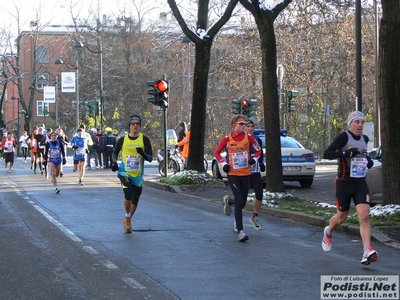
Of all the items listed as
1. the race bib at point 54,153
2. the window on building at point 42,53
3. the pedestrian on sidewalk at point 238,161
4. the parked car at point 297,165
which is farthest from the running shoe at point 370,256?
the window on building at point 42,53

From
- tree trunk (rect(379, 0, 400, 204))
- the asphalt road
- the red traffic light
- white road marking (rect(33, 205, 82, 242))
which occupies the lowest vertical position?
the asphalt road

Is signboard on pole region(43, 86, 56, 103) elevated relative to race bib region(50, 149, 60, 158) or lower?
elevated

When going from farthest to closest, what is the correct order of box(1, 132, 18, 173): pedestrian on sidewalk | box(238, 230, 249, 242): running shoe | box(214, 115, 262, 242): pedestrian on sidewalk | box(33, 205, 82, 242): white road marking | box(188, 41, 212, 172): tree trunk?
box(1, 132, 18, 173): pedestrian on sidewalk < box(188, 41, 212, 172): tree trunk < box(214, 115, 262, 242): pedestrian on sidewalk < box(33, 205, 82, 242): white road marking < box(238, 230, 249, 242): running shoe

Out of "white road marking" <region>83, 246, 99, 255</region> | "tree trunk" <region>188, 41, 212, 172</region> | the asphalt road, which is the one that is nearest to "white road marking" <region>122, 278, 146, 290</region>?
the asphalt road

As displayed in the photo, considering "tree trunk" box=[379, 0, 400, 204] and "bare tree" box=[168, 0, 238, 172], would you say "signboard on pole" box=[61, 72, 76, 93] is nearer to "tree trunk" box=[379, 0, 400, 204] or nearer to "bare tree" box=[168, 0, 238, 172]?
"bare tree" box=[168, 0, 238, 172]

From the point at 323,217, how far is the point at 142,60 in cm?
4857

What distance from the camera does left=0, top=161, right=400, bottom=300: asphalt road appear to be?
312 inches

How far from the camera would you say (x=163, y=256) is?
32.8 ft

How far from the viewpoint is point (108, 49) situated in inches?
2493

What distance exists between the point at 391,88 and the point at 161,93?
483 inches

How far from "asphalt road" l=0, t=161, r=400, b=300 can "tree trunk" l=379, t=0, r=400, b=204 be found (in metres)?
1.39

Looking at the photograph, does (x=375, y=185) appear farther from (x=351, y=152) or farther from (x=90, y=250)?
(x=90, y=250)

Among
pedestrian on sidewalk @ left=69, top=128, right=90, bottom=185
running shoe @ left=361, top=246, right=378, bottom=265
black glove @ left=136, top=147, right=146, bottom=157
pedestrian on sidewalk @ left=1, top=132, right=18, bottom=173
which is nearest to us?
running shoe @ left=361, top=246, right=378, bottom=265

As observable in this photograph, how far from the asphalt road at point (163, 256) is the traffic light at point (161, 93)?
26.2 ft
